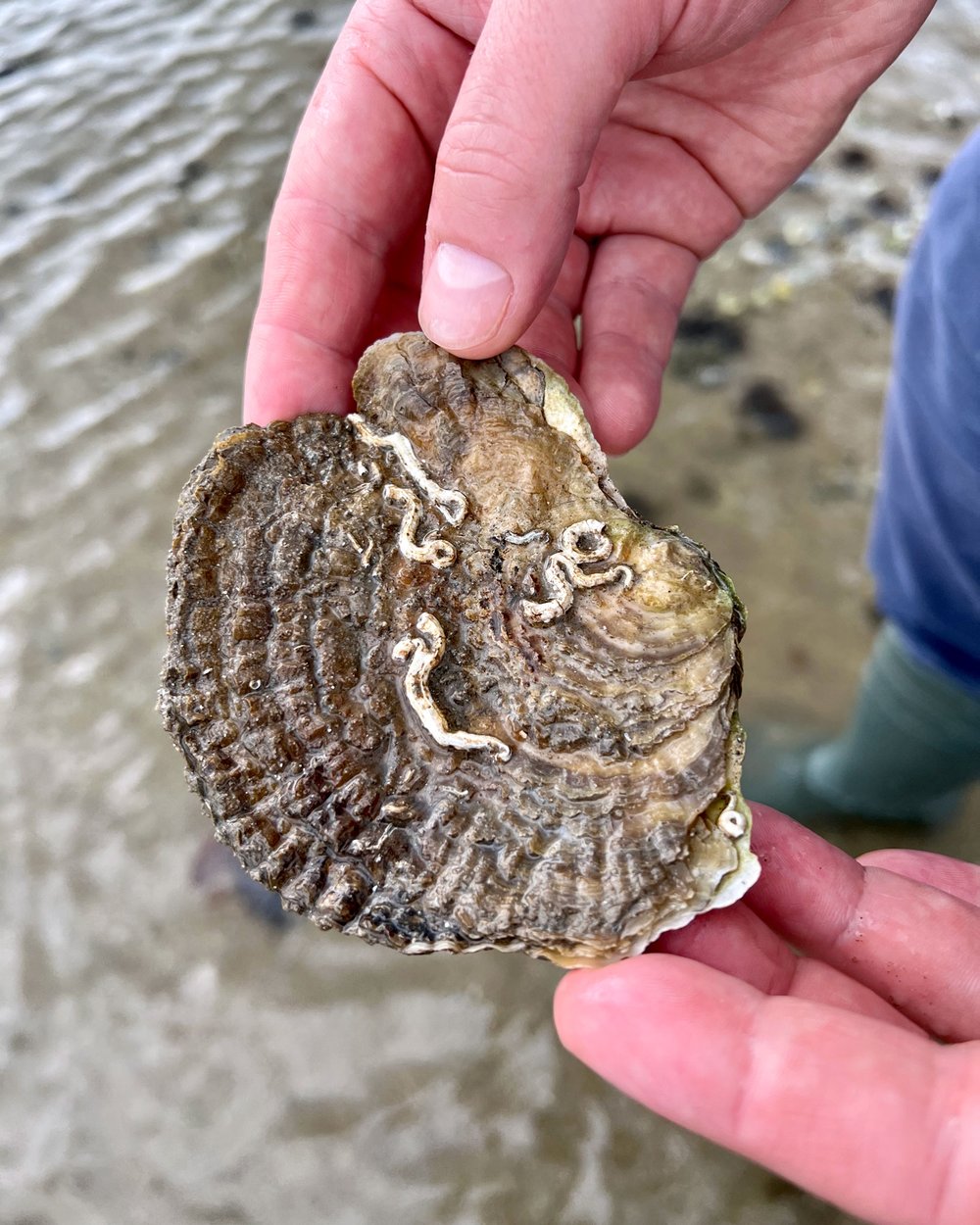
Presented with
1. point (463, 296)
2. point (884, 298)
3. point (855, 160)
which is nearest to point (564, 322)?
point (463, 296)

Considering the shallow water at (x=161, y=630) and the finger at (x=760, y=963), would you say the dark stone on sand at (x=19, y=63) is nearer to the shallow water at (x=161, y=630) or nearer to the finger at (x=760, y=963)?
Answer: the shallow water at (x=161, y=630)

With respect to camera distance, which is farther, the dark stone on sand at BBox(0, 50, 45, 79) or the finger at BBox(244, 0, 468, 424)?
the dark stone on sand at BBox(0, 50, 45, 79)

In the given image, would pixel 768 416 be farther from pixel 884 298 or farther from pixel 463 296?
pixel 463 296

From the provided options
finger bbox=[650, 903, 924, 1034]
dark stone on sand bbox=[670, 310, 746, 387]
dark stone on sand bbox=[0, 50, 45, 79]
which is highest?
dark stone on sand bbox=[0, 50, 45, 79]

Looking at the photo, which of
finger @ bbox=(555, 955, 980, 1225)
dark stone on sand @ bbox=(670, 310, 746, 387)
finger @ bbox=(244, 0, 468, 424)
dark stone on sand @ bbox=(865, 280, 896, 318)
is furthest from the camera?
dark stone on sand @ bbox=(865, 280, 896, 318)

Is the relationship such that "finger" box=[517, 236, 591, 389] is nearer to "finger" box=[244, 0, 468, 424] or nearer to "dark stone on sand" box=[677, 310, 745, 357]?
"finger" box=[244, 0, 468, 424]

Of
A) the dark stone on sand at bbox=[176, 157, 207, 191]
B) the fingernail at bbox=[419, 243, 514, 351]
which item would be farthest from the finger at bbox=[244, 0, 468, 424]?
the dark stone on sand at bbox=[176, 157, 207, 191]

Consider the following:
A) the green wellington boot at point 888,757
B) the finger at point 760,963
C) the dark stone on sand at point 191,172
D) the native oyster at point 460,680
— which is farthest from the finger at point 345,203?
the dark stone on sand at point 191,172
